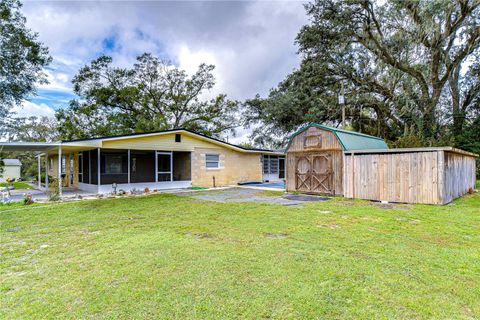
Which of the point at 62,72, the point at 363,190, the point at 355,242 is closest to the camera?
the point at 355,242

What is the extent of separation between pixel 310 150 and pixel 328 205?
3.62 m

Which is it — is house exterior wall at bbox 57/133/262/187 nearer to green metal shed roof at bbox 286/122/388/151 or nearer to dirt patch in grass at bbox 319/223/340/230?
green metal shed roof at bbox 286/122/388/151

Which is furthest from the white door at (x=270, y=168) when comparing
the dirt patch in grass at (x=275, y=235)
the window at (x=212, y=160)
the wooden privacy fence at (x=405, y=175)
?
the dirt patch in grass at (x=275, y=235)

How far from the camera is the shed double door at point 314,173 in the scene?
1126 cm

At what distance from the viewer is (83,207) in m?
8.58

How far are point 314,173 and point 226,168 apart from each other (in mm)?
6581

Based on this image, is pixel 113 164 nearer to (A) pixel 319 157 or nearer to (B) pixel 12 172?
(A) pixel 319 157

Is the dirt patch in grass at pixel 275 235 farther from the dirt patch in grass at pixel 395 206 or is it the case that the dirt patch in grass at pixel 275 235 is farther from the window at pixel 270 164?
the window at pixel 270 164

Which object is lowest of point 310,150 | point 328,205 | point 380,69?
point 328,205

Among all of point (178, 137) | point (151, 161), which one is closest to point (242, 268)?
point (178, 137)

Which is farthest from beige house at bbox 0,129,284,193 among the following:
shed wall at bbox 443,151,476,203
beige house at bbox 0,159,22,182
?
beige house at bbox 0,159,22,182

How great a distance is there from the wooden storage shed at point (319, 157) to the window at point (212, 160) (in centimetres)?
526

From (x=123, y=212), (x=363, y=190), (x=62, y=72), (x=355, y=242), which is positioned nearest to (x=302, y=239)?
(x=355, y=242)

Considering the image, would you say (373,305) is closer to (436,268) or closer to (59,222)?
(436,268)
